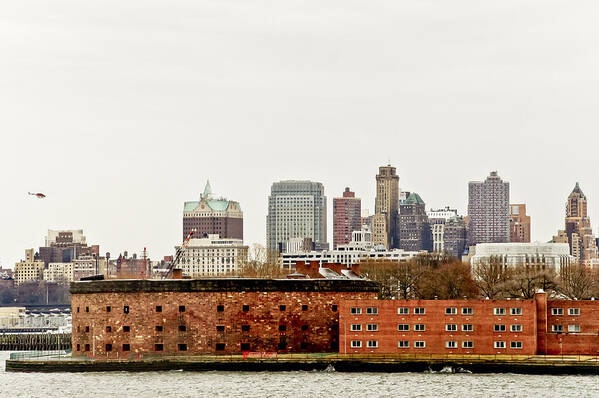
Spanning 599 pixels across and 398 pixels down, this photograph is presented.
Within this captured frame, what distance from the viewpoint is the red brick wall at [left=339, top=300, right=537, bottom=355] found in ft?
357

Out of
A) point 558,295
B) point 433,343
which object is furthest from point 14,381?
point 558,295

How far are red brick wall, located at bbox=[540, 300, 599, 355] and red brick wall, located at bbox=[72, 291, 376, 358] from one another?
14313mm

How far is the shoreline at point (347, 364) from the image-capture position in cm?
10400

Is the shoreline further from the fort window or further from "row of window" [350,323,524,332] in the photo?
the fort window

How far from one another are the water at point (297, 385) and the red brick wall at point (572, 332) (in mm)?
7345

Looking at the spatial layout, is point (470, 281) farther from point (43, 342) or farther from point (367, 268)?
point (43, 342)

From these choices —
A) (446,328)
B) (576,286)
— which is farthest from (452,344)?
(576,286)

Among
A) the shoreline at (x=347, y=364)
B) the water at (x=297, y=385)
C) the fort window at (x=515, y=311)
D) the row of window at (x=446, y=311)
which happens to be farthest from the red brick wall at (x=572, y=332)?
the water at (x=297, y=385)

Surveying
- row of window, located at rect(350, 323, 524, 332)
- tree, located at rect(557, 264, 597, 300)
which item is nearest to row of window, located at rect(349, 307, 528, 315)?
row of window, located at rect(350, 323, 524, 332)

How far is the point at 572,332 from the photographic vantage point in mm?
109562

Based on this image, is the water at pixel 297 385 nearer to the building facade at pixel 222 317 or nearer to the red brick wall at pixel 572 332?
the building facade at pixel 222 317

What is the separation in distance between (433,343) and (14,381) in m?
27.6

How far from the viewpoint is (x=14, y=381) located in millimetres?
108688

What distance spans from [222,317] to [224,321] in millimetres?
301
